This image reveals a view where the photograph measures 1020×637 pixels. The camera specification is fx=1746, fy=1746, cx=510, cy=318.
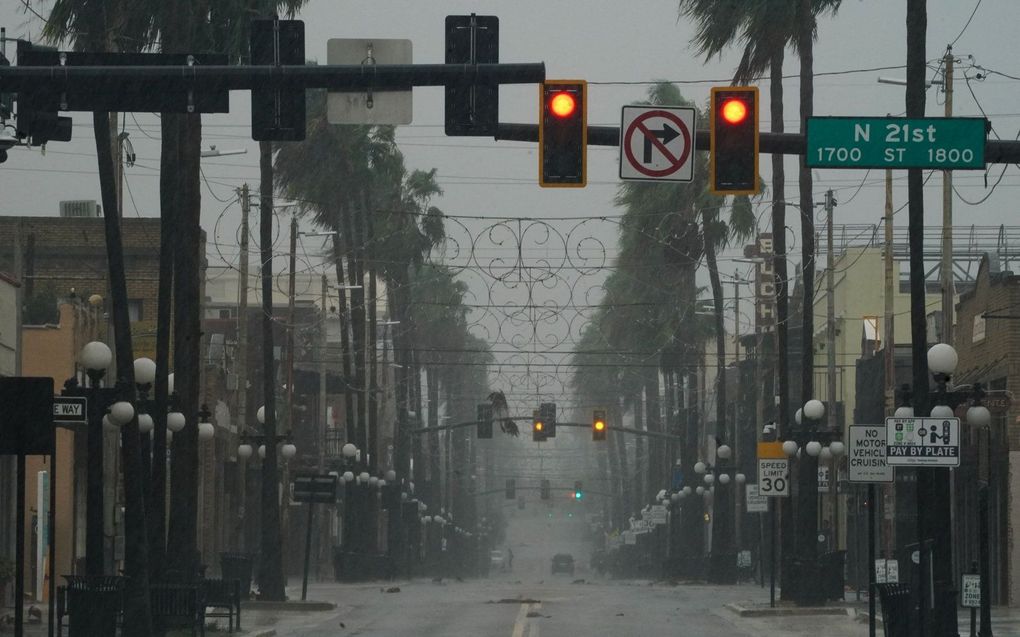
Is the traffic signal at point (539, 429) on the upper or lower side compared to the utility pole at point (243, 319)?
lower

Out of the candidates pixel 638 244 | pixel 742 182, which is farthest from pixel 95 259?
pixel 742 182

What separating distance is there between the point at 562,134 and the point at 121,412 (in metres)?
9.37

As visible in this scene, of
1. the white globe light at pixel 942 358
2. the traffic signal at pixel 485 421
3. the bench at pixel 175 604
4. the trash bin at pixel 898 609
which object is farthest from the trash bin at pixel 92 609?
the traffic signal at pixel 485 421

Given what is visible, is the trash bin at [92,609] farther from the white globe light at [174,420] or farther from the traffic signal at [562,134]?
the traffic signal at [562,134]

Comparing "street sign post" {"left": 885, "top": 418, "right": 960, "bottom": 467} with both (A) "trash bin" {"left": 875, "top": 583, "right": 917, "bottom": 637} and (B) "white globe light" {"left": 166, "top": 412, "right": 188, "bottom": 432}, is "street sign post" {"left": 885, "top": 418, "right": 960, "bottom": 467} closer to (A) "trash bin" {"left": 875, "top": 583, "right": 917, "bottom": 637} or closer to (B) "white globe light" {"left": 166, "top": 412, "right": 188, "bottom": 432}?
(A) "trash bin" {"left": 875, "top": 583, "right": 917, "bottom": 637}

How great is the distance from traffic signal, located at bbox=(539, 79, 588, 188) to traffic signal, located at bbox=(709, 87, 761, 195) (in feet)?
4.52

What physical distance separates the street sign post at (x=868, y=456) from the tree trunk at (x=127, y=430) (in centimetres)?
1031

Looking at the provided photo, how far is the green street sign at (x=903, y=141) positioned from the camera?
1858 centimetres

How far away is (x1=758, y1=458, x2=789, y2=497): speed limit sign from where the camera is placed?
117ft

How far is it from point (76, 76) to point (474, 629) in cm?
1600

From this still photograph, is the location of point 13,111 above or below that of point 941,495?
above

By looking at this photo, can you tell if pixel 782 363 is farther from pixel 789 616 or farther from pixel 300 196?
pixel 300 196

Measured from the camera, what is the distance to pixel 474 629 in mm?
30688

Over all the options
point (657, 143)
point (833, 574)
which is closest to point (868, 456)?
point (657, 143)
